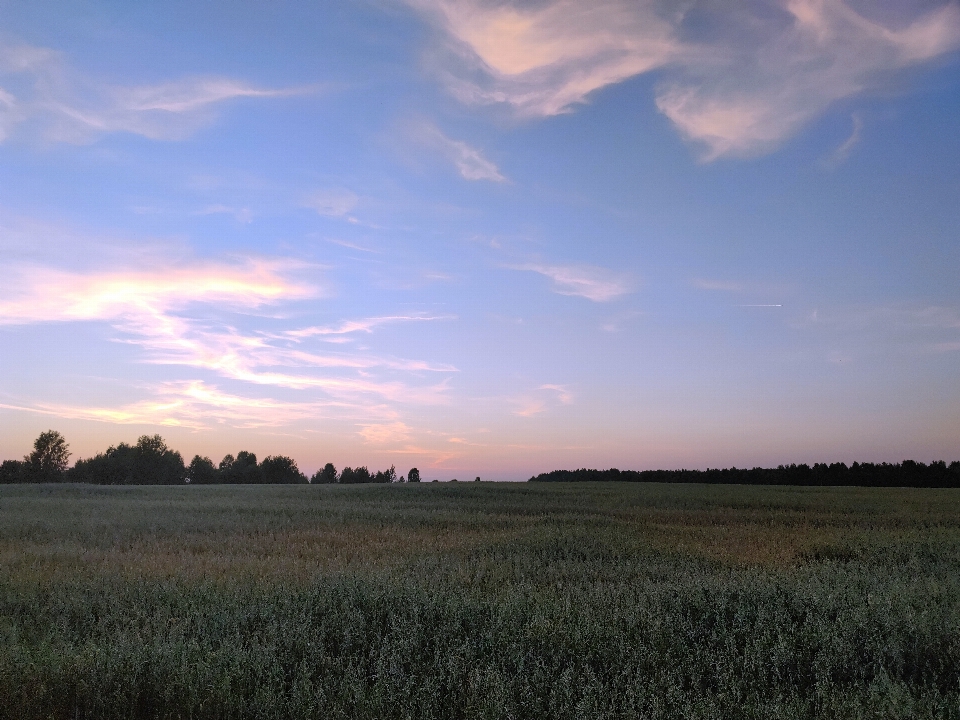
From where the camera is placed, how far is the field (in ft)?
17.0

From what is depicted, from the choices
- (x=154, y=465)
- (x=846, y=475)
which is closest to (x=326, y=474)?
(x=154, y=465)

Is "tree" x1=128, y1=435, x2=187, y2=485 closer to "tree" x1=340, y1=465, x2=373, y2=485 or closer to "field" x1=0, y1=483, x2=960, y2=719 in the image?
"tree" x1=340, y1=465, x2=373, y2=485

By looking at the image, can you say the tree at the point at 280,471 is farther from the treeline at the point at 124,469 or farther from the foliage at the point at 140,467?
the foliage at the point at 140,467

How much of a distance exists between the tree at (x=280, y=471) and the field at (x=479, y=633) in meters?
112

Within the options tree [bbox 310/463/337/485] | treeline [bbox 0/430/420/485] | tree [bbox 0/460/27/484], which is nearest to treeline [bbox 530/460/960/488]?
treeline [bbox 0/430/420/485]

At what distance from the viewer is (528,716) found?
4902mm

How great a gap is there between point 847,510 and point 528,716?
26.0 m

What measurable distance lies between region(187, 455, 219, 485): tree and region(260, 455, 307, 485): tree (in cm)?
900

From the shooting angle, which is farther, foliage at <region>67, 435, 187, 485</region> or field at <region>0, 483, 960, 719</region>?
foliage at <region>67, 435, 187, 485</region>

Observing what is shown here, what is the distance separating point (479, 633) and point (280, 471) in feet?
406

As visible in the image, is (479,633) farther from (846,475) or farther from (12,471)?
(12,471)

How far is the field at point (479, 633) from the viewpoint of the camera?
520 centimetres

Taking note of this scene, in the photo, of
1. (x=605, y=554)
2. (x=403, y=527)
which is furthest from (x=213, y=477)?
(x=605, y=554)

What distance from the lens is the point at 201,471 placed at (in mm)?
117375
